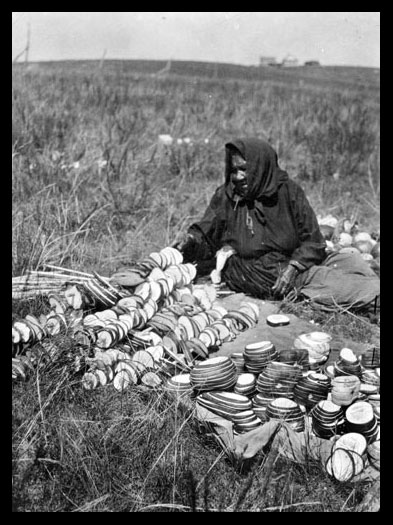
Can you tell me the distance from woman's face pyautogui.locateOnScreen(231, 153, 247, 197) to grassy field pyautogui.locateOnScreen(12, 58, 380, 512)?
0.98 meters

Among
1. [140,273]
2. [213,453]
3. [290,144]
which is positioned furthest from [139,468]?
[290,144]

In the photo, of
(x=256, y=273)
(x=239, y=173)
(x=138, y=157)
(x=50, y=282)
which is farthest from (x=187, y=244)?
(x=138, y=157)

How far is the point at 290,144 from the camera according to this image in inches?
346

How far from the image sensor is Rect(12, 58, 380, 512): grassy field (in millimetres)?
2381

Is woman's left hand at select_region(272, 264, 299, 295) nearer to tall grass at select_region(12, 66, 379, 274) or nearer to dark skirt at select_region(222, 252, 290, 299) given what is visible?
dark skirt at select_region(222, 252, 290, 299)

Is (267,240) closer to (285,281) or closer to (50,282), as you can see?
(285,281)

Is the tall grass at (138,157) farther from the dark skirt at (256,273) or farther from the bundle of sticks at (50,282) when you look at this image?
the dark skirt at (256,273)

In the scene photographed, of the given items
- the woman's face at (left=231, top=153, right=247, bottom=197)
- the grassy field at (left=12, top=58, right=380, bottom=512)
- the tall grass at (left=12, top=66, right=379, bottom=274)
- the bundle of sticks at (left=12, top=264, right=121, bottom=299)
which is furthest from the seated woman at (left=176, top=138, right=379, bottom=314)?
the bundle of sticks at (left=12, top=264, right=121, bottom=299)

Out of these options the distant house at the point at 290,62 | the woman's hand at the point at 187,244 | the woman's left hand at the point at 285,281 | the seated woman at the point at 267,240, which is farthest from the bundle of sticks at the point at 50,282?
the distant house at the point at 290,62

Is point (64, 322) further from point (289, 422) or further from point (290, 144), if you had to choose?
point (290, 144)

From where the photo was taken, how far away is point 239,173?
442 cm

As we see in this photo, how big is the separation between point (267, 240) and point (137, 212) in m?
Answer: 1.69

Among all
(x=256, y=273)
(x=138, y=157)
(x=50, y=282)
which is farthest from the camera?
(x=138, y=157)

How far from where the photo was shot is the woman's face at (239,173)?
4.38 metres
